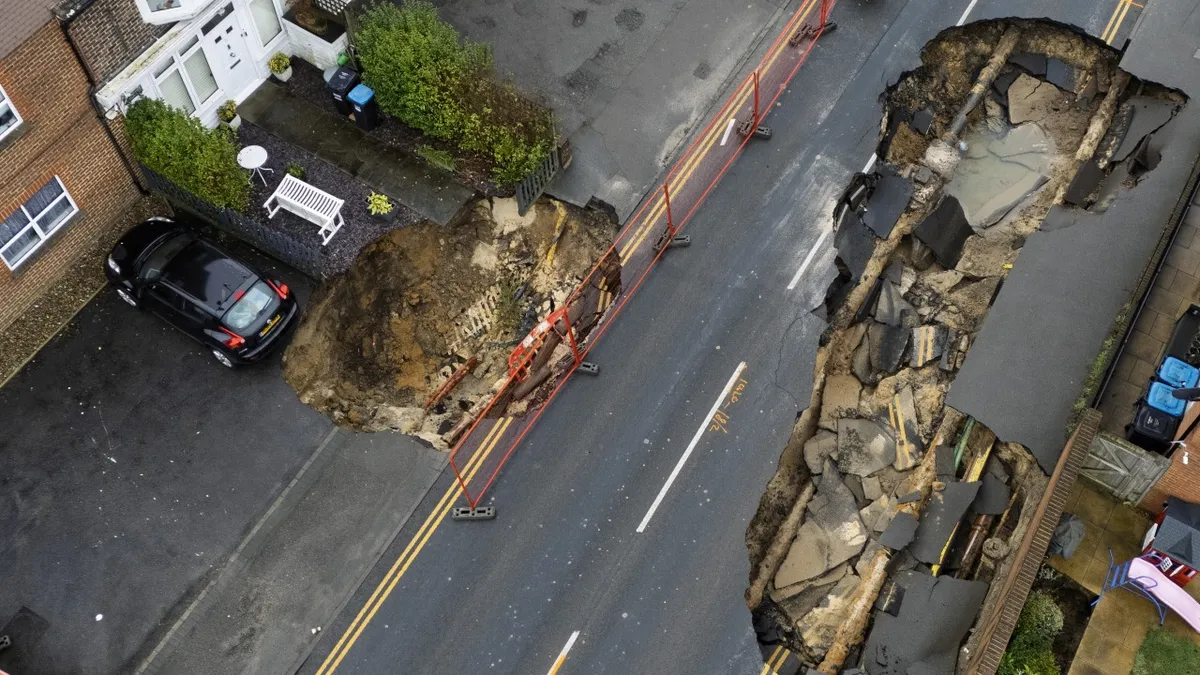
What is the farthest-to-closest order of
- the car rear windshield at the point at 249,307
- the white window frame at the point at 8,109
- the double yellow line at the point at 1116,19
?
1. the double yellow line at the point at 1116,19
2. the car rear windshield at the point at 249,307
3. the white window frame at the point at 8,109

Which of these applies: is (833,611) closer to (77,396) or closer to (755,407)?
(755,407)

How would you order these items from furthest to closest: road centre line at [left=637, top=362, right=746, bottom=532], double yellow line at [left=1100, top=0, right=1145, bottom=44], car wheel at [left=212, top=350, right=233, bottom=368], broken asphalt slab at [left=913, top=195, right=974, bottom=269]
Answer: double yellow line at [left=1100, top=0, right=1145, bottom=44] < broken asphalt slab at [left=913, top=195, right=974, bottom=269] < car wheel at [left=212, top=350, right=233, bottom=368] < road centre line at [left=637, top=362, right=746, bottom=532]

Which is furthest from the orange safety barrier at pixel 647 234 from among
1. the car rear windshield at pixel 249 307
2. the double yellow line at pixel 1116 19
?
the double yellow line at pixel 1116 19

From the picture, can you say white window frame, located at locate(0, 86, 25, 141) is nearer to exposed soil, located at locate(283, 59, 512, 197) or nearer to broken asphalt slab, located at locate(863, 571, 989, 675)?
exposed soil, located at locate(283, 59, 512, 197)

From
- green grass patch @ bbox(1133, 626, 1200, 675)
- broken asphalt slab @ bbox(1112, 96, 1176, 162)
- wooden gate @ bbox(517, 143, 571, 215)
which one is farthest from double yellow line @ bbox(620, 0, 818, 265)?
green grass patch @ bbox(1133, 626, 1200, 675)

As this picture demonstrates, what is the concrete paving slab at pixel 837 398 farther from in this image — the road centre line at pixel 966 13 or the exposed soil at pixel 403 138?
the road centre line at pixel 966 13

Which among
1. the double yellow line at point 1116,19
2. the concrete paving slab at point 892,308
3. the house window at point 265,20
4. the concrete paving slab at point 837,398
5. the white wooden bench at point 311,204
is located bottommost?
the white wooden bench at point 311,204
